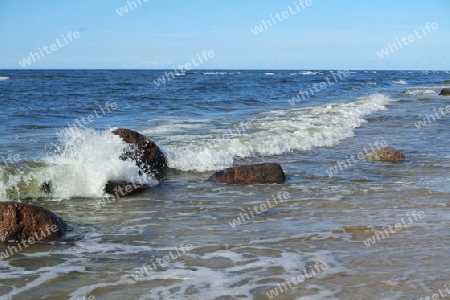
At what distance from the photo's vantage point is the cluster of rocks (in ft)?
17.1

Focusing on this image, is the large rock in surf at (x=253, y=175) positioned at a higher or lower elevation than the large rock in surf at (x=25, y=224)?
lower

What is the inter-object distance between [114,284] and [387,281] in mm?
2094

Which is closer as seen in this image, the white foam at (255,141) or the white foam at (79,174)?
the white foam at (79,174)

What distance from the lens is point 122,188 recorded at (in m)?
7.55

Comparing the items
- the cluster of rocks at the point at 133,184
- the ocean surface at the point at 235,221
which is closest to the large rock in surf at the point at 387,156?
the cluster of rocks at the point at 133,184

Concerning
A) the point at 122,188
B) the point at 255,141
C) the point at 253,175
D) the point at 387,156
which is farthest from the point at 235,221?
the point at 255,141

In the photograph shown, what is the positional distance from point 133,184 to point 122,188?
190 mm

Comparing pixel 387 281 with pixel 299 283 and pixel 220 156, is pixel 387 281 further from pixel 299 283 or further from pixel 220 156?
pixel 220 156

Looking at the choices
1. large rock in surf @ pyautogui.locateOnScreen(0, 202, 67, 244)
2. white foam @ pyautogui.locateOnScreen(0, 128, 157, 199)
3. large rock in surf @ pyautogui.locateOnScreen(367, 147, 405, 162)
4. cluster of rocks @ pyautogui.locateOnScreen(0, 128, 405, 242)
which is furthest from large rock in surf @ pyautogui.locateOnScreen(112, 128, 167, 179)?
large rock in surf @ pyautogui.locateOnScreen(367, 147, 405, 162)

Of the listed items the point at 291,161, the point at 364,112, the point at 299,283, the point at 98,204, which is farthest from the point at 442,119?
the point at 299,283

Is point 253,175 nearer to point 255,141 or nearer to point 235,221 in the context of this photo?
point 235,221

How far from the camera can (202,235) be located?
536 cm

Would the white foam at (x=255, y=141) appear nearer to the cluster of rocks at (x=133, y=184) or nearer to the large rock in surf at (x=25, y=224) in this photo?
the cluster of rocks at (x=133, y=184)

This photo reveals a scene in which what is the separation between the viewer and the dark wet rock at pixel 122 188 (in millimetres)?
7457
